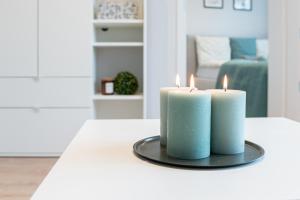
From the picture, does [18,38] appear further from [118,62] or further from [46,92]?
[118,62]

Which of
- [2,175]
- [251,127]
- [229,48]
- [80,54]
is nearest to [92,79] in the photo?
[80,54]

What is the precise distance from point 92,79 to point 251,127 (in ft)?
6.12

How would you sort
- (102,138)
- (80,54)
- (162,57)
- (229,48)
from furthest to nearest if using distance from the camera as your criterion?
(229,48) → (162,57) → (80,54) → (102,138)

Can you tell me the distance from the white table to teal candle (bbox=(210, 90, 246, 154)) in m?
0.08

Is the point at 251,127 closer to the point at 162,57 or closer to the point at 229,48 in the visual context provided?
the point at 162,57

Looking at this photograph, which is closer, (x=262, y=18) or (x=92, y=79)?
(x=92, y=79)

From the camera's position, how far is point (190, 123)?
0.83 metres

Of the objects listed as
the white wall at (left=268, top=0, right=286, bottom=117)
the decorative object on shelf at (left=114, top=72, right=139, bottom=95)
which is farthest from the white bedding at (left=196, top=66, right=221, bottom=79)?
the decorative object on shelf at (left=114, top=72, right=139, bottom=95)

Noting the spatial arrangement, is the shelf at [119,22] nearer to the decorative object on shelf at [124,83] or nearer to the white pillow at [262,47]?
the decorative object on shelf at [124,83]

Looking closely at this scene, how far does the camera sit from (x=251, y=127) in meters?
1.26

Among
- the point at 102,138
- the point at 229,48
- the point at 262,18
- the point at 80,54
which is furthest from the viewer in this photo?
the point at 262,18

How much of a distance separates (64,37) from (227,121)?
7.38ft

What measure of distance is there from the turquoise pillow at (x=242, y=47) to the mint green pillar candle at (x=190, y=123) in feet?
17.1

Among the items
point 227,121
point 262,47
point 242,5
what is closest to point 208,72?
point 262,47
